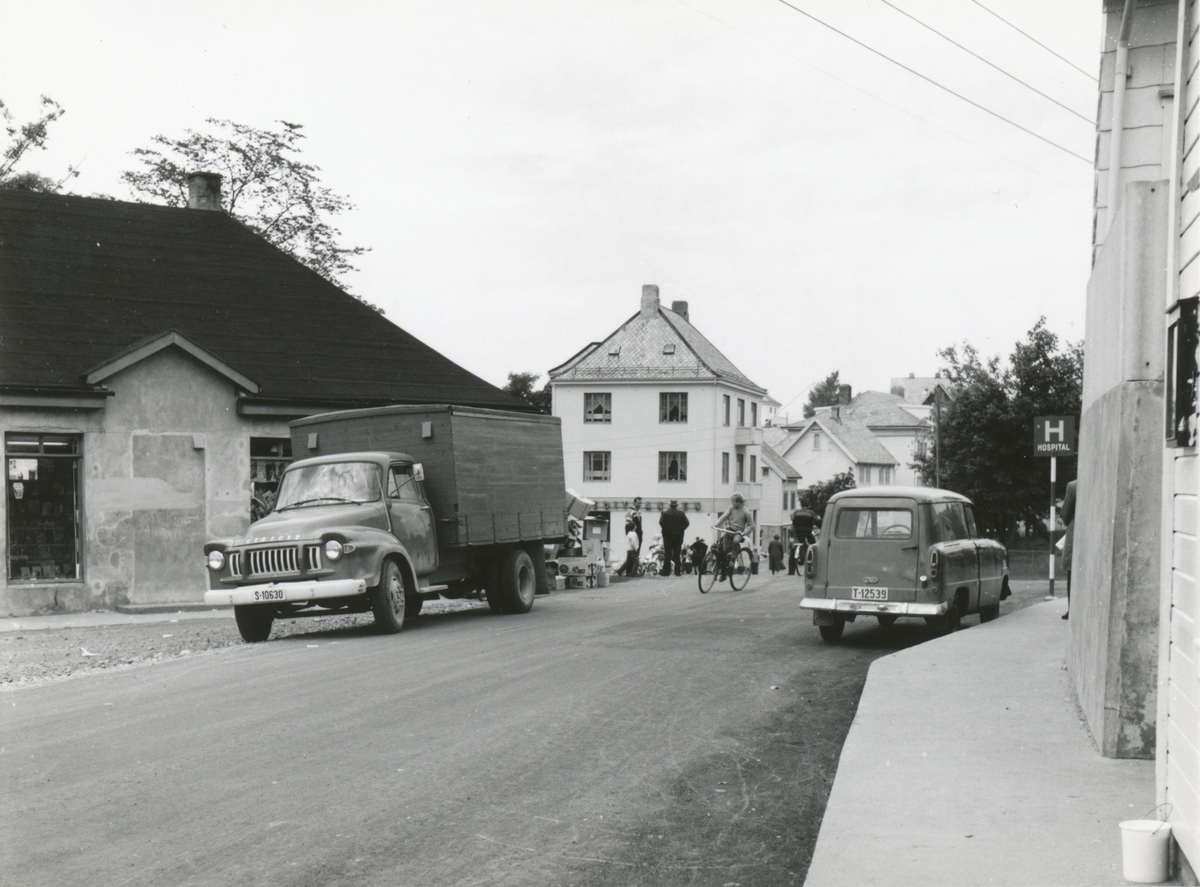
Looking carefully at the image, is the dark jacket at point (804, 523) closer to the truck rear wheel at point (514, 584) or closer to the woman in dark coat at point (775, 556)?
the woman in dark coat at point (775, 556)

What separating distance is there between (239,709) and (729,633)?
6.51m

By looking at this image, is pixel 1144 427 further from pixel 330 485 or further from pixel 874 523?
pixel 330 485

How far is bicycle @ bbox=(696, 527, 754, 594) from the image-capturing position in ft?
69.9

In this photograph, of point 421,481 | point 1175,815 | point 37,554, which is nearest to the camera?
point 1175,815

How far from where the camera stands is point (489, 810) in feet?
20.5

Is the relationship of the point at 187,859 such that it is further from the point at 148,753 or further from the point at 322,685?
the point at 322,685

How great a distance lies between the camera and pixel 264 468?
22.3m

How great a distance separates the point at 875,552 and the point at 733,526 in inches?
312

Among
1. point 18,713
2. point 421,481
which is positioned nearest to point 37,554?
point 421,481

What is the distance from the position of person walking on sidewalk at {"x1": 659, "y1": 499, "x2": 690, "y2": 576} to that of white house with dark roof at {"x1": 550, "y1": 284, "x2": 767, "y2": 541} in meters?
34.7

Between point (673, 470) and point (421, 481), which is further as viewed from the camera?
point (673, 470)

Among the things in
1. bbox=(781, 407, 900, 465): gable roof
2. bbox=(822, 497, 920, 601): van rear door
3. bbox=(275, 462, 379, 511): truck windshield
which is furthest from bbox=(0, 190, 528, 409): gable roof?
bbox=(781, 407, 900, 465): gable roof

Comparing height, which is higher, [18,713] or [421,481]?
[421,481]

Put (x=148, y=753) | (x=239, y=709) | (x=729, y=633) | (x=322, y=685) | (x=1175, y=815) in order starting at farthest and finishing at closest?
(x=729, y=633), (x=322, y=685), (x=239, y=709), (x=148, y=753), (x=1175, y=815)
